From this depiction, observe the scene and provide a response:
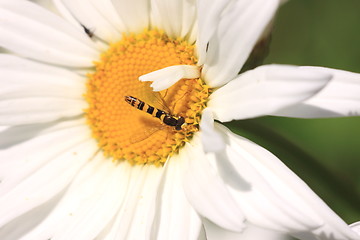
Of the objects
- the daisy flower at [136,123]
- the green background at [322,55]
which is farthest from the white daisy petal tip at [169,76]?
the green background at [322,55]

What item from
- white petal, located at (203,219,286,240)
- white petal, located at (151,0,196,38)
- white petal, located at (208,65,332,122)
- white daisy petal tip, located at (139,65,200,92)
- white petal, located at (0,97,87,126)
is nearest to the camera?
white petal, located at (208,65,332,122)

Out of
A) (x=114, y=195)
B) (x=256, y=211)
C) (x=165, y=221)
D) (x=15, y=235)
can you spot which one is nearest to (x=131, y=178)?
(x=114, y=195)

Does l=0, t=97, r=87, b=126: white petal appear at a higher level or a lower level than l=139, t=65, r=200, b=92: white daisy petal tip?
lower

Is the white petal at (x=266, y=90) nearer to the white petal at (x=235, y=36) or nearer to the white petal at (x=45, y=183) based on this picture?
the white petal at (x=235, y=36)

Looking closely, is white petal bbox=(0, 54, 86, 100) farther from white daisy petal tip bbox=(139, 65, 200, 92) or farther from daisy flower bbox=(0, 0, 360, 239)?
white daisy petal tip bbox=(139, 65, 200, 92)

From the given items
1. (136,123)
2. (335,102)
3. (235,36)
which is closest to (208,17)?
(235,36)

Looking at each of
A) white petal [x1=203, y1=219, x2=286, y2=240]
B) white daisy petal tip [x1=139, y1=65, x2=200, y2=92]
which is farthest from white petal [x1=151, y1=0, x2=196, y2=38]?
white petal [x1=203, y1=219, x2=286, y2=240]

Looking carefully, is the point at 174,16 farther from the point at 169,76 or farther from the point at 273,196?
the point at 273,196
